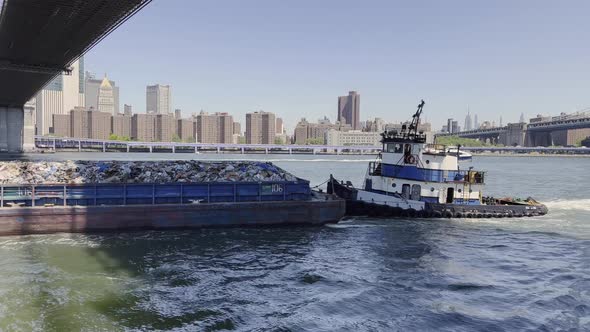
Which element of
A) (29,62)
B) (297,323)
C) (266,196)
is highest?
(29,62)

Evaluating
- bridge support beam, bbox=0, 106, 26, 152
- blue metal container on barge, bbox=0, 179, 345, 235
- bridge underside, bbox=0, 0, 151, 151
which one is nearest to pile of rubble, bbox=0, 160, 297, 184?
blue metal container on barge, bbox=0, 179, 345, 235

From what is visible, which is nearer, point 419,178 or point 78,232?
point 78,232

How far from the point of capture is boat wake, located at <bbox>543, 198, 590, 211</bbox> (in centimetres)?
3850

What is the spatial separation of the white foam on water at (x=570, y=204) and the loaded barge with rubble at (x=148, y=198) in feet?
74.7

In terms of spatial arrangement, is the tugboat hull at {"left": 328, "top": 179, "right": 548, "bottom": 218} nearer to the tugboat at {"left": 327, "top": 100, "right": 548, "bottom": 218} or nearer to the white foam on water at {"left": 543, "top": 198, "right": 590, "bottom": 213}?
the tugboat at {"left": 327, "top": 100, "right": 548, "bottom": 218}

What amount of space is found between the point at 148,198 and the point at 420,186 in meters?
17.3

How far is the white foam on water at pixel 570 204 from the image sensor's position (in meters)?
38.5

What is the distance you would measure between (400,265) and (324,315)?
6.99m

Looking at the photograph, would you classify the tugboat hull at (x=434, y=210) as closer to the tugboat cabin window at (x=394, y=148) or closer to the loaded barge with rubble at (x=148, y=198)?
the tugboat cabin window at (x=394, y=148)

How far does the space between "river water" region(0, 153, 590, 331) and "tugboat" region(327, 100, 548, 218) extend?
3743 mm

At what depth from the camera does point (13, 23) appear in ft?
115

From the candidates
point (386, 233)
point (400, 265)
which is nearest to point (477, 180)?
point (386, 233)

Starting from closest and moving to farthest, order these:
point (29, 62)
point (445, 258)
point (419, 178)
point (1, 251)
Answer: point (1, 251)
point (445, 258)
point (419, 178)
point (29, 62)

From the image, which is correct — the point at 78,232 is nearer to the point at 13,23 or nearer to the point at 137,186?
the point at 137,186
